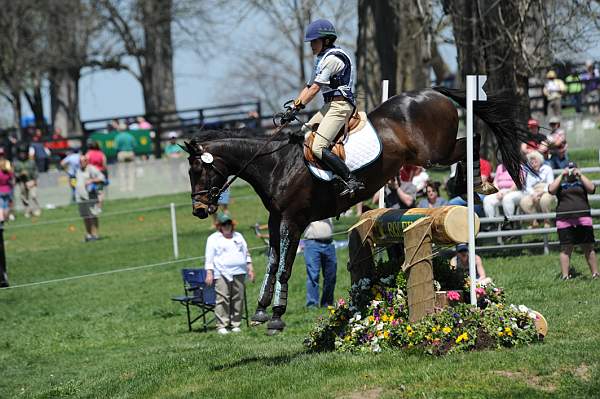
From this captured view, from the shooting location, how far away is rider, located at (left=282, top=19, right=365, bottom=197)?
10258mm

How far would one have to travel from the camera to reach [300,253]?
19.8 meters

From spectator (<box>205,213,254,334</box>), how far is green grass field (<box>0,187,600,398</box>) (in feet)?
1.17

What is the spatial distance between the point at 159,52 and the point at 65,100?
20.7 ft

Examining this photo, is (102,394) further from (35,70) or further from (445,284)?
(35,70)

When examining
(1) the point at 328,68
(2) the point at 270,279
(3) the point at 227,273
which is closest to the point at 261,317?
(2) the point at 270,279

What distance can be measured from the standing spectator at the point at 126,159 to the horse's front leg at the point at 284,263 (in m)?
22.3

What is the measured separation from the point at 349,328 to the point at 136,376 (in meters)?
2.42

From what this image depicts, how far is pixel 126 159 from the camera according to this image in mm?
32750

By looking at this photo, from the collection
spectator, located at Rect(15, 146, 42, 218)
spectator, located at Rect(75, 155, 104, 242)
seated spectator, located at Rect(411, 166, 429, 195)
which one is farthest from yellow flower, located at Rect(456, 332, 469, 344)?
spectator, located at Rect(15, 146, 42, 218)

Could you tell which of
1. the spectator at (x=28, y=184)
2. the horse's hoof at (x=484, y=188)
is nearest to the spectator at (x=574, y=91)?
the spectator at (x=28, y=184)

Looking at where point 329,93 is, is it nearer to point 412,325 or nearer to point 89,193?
point 412,325

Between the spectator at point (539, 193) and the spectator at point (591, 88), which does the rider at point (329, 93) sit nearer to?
the spectator at point (539, 193)

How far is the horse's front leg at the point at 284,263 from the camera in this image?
10414 mm

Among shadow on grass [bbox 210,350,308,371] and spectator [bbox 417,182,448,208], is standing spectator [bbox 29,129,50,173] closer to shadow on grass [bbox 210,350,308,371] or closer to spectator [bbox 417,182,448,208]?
spectator [bbox 417,182,448,208]
